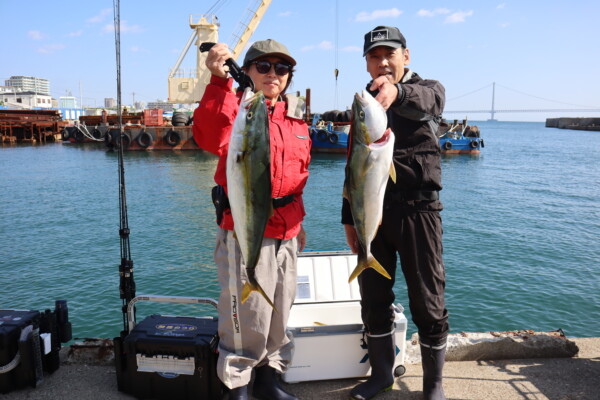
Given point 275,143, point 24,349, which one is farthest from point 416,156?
point 24,349

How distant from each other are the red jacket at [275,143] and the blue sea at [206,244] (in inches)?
201

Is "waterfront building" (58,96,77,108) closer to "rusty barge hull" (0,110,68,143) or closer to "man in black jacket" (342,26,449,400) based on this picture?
"rusty barge hull" (0,110,68,143)

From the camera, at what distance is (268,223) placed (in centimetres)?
278

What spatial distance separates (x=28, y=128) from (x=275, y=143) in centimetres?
5343

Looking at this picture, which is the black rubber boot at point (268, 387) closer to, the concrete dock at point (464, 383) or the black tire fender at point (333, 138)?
the concrete dock at point (464, 383)

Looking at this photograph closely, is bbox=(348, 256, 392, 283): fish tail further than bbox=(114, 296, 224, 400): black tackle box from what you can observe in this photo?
No

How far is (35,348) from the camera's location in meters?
3.14

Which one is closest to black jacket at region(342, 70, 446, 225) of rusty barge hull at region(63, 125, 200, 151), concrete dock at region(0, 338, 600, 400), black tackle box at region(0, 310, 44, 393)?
concrete dock at region(0, 338, 600, 400)

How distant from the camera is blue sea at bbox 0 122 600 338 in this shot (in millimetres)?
8148

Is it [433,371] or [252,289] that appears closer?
[252,289]

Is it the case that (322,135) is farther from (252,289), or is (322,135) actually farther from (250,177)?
(250,177)

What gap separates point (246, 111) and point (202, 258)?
30.0 ft

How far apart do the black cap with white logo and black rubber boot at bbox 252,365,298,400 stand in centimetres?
225

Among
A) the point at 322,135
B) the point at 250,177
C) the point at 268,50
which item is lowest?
the point at 250,177
